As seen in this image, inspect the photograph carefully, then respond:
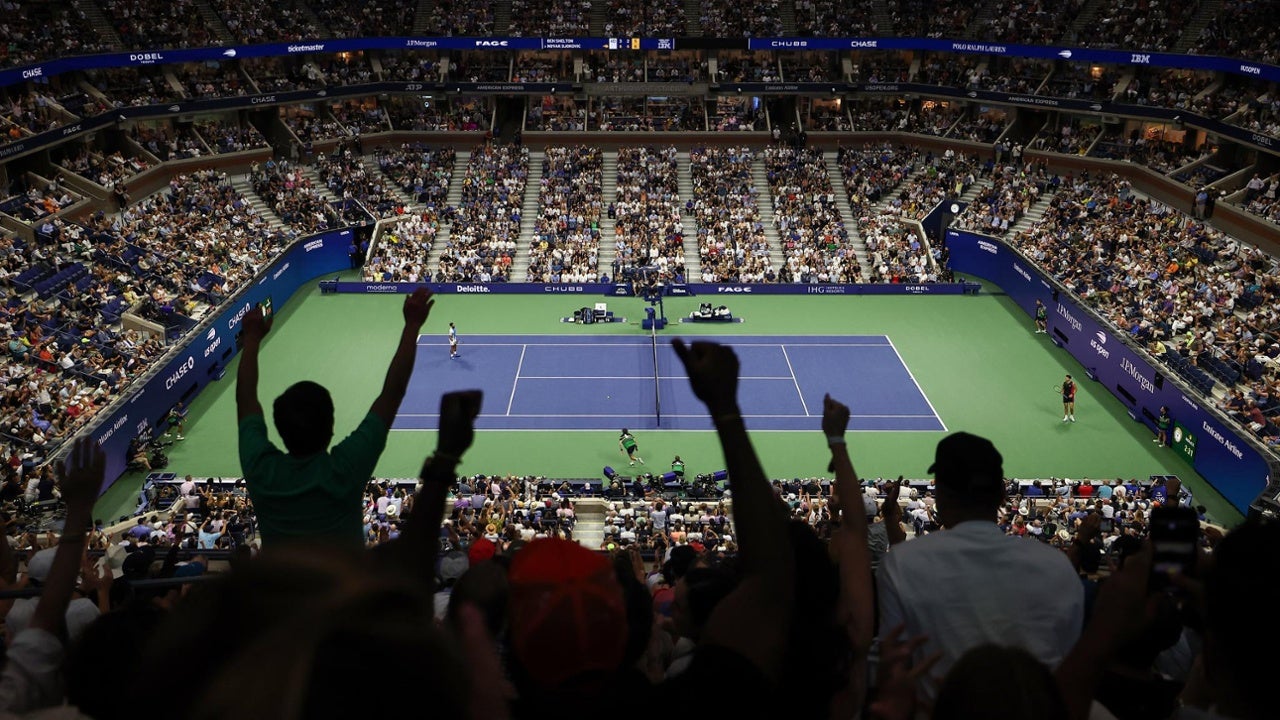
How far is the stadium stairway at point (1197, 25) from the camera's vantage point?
44.1 meters

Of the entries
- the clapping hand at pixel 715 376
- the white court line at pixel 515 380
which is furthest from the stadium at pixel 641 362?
the white court line at pixel 515 380

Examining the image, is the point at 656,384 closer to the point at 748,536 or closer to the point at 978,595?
the point at 978,595

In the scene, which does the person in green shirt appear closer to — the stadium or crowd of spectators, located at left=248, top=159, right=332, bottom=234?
the stadium

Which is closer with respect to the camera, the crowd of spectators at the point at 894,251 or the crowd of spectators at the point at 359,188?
the crowd of spectators at the point at 894,251

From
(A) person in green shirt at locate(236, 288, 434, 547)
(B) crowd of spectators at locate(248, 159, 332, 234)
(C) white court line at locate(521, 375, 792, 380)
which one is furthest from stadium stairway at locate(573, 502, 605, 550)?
(B) crowd of spectators at locate(248, 159, 332, 234)

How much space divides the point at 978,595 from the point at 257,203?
155 ft

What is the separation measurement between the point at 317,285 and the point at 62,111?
1252 cm

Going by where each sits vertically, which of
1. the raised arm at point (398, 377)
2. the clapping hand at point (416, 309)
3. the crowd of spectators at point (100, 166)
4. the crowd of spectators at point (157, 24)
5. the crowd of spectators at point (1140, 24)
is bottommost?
the raised arm at point (398, 377)

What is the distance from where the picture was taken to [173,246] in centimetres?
3825

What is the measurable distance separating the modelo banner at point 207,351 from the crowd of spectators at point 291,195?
1513 mm

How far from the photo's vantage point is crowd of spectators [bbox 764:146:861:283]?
142 ft

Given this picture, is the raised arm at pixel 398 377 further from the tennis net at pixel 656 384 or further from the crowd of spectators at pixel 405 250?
the crowd of spectators at pixel 405 250

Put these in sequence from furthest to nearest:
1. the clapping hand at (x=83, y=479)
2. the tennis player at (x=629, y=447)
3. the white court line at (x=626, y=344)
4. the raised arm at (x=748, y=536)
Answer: the white court line at (x=626, y=344)
the tennis player at (x=629, y=447)
the clapping hand at (x=83, y=479)
the raised arm at (x=748, y=536)

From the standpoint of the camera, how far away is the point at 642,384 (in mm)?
33219
